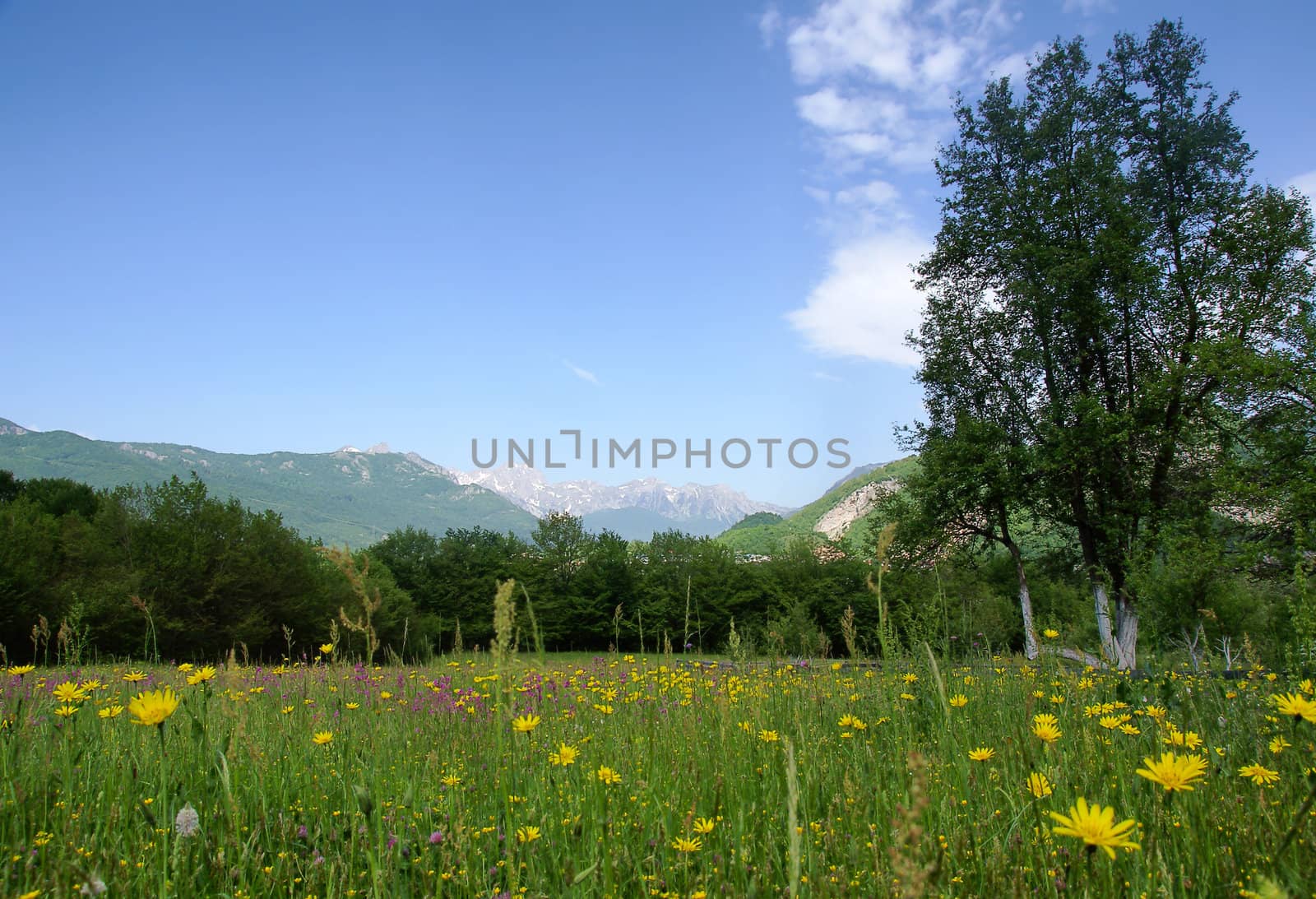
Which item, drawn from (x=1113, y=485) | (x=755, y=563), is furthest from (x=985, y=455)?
(x=755, y=563)

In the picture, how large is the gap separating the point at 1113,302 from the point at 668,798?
2163 cm

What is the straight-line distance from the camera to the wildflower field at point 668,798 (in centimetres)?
206

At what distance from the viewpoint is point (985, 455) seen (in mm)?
20703

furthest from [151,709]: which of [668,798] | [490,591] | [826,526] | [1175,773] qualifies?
[826,526]

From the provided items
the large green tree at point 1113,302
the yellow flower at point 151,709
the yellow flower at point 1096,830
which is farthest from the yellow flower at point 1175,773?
the large green tree at point 1113,302

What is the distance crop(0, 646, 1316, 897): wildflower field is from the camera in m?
2.06

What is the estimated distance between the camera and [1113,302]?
1967 centimetres

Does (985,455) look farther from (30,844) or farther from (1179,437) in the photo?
(30,844)

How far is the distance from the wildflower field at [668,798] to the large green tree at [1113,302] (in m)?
16.7

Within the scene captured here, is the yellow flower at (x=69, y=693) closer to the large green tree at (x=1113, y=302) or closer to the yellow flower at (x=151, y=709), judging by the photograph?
the yellow flower at (x=151, y=709)

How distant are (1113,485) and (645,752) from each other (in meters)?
21.2

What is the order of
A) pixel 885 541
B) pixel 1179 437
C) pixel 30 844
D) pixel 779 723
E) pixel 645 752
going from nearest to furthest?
pixel 30 844, pixel 885 541, pixel 645 752, pixel 779 723, pixel 1179 437

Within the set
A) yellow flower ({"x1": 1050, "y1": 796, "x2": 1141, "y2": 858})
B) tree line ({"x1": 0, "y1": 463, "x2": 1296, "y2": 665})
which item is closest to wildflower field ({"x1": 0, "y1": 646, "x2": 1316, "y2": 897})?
yellow flower ({"x1": 1050, "y1": 796, "x2": 1141, "y2": 858})

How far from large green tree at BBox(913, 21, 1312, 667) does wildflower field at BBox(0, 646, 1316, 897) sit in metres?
16.7
